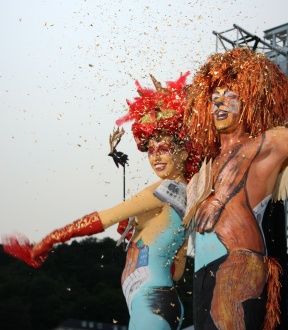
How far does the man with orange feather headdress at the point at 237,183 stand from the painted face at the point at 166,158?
1.57ft

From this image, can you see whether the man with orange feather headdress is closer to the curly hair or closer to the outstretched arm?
the curly hair

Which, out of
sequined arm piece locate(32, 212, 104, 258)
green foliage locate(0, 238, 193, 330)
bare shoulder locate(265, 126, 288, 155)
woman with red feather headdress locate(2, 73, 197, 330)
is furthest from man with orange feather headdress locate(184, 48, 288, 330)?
green foliage locate(0, 238, 193, 330)

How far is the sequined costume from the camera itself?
494 cm

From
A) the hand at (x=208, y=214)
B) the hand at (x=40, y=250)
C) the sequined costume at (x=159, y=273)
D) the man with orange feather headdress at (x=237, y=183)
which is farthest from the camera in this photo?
the hand at (x=40, y=250)

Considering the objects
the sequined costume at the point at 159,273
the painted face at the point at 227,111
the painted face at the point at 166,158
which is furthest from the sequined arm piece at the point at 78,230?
the painted face at the point at 227,111

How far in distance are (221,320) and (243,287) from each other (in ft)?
0.56

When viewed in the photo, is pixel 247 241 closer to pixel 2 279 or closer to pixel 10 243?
pixel 10 243

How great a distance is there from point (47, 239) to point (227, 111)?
1.26 m

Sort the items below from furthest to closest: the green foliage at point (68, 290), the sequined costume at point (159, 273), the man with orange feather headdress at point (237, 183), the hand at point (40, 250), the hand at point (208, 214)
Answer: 1. the green foliage at point (68, 290)
2. the hand at point (40, 250)
3. the sequined costume at point (159, 273)
4. the hand at point (208, 214)
5. the man with orange feather headdress at point (237, 183)

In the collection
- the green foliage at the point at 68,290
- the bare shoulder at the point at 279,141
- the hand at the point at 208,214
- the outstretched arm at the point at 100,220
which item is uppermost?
the bare shoulder at the point at 279,141

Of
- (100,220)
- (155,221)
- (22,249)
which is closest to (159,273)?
(155,221)

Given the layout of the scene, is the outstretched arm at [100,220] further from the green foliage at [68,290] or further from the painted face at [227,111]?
the green foliage at [68,290]

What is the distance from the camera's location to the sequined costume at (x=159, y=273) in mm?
4938

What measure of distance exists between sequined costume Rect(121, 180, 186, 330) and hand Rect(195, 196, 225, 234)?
25.0 inches
